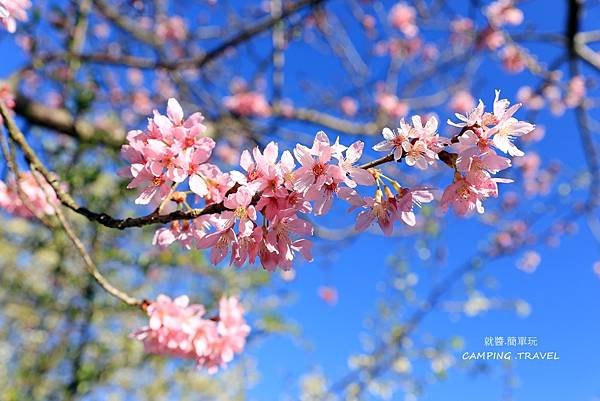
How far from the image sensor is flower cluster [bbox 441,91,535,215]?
2.85ft

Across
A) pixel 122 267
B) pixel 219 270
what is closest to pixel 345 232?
pixel 219 270

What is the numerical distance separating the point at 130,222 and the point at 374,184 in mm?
494

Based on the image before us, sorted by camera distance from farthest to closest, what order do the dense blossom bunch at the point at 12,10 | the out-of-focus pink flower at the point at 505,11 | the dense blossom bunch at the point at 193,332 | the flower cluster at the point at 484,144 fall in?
1. the out-of-focus pink flower at the point at 505,11
2. the dense blossom bunch at the point at 193,332
3. the dense blossom bunch at the point at 12,10
4. the flower cluster at the point at 484,144

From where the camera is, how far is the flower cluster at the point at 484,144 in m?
0.87

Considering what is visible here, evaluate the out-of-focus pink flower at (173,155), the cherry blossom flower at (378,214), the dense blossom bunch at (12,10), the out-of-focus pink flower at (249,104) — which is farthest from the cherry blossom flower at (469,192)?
the out-of-focus pink flower at (249,104)

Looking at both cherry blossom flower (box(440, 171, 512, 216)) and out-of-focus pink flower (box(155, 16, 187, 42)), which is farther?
out-of-focus pink flower (box(155, 16, 187, 42))

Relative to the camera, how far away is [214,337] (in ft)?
5.76

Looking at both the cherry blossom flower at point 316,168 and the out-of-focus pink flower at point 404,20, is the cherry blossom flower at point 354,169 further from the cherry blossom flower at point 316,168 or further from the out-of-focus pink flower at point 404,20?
the out-of-focus pink flower at point 404,20

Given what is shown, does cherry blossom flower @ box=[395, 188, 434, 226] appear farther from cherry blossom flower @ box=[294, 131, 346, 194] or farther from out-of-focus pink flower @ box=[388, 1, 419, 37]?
out-of-focus pink flower @ box=[388, 1, 419, 37]

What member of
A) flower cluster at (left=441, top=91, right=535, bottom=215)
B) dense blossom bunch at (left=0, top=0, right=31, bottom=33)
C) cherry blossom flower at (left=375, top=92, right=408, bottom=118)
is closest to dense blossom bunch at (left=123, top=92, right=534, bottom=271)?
flower cluster at (left=441, top=91, right=535, bottom=215)

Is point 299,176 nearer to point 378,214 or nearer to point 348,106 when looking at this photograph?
point 378,214

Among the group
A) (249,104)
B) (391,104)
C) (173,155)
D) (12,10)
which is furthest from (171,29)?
(173,155)

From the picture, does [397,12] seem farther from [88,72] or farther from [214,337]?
[214,337]

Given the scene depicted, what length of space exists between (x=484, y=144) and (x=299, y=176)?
33 centimetres
